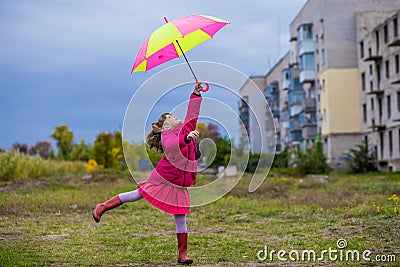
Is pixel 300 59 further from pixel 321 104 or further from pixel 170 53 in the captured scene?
pixel 170 53

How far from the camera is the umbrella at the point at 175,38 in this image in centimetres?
695

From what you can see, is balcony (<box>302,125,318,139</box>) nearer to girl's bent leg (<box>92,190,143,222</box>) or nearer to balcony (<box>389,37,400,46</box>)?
balcony (<box>389,37,400,46</box>)

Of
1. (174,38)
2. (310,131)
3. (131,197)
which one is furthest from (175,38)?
(310,131)

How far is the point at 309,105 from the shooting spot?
195ft

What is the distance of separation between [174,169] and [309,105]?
53620 millimetres

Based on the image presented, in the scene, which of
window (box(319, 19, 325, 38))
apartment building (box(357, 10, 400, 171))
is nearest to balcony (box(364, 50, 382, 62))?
apartment building (box(357, 10, 400, 171))

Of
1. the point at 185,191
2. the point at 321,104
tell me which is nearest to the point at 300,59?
the point at 321,104

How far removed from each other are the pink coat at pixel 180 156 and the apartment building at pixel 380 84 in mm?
33965

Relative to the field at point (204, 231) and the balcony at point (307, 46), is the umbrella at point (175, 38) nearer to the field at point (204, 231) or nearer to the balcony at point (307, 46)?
Answer: the field at point (204, 231)

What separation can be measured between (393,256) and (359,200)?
26.0 feet

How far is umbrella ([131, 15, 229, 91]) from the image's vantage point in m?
6.95

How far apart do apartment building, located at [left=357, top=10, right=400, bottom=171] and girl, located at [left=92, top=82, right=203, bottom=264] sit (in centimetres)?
3389

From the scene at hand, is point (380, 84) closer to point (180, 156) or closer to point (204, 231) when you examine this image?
point (204, 231)

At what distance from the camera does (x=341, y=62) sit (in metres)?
52.3
